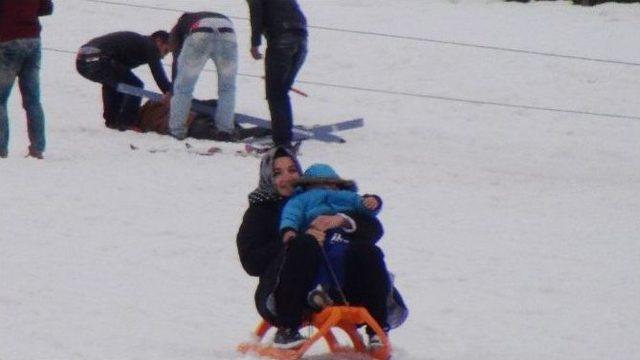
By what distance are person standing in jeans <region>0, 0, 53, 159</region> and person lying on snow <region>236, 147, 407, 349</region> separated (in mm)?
4626

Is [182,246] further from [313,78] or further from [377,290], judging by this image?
[313,78]

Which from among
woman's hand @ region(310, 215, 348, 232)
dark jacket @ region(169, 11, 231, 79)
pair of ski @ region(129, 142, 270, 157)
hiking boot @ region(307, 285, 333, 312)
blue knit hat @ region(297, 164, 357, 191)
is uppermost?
blue knit hat @ region(297, 164, 357, 191)

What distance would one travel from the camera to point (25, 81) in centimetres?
1116

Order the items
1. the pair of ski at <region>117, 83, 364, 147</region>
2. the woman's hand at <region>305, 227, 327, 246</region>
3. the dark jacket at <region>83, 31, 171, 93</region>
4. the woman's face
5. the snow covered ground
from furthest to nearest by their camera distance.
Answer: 1. the dark jacket at <region>83, 31, 171, 93</region>
2. the pair of ski at <region>117, 83, 364, 147</region>
3. the snow covered ground
4. the woman's face
5. the woman's hand at <region>305, 227, 327, 246</region>

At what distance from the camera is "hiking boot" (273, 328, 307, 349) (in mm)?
6477

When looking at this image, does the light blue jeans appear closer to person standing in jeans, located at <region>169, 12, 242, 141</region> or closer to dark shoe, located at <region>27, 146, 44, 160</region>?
person standing in jeans, located at <region>169, 12, 242, 141</region>

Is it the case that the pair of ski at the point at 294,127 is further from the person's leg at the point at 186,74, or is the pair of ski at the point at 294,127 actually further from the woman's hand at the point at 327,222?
the woman's hand at the point at 327,222

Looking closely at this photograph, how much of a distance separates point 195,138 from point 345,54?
4555mm

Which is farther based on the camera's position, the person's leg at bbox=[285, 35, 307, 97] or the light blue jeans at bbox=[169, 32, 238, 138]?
the light blue jeans at bbox=[169, 32, 238, 138]

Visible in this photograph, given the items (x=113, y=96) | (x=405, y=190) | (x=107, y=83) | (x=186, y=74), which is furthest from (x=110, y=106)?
(x=405, y=190)

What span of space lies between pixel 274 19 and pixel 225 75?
0.80m

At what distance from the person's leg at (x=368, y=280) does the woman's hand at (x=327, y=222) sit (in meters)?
0.10

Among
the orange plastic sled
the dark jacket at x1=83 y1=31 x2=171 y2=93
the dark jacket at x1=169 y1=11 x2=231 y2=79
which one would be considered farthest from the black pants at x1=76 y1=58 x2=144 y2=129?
the orange plastic sled

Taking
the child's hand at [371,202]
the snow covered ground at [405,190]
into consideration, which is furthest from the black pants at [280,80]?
the child's hand at [371,202]
